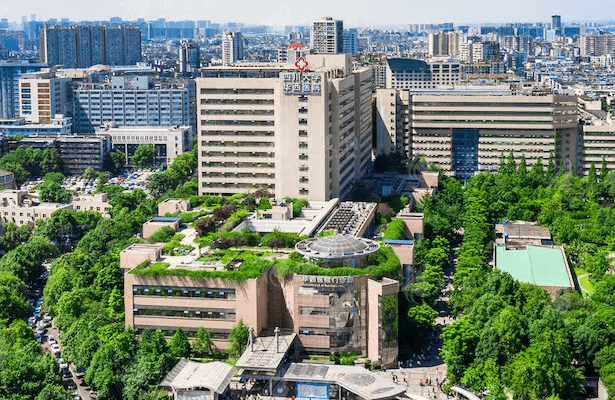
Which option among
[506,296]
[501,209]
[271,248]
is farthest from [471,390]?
[501,209]

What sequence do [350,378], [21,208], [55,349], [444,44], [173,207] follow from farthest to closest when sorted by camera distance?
[444,44] → [21,208] → [173,207] → [55,349] → [350,378]

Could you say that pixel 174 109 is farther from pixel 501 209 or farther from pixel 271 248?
pixel 271 248

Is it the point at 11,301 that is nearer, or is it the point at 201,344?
the point at 201,344

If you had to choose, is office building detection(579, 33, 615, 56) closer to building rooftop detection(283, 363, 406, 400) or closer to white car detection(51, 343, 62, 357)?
Answer: building rooftop detection(283, 363, 406, 400)

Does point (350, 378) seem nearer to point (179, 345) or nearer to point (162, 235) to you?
point (179, 345)

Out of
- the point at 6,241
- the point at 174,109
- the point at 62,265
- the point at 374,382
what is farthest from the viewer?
the point at 174,109

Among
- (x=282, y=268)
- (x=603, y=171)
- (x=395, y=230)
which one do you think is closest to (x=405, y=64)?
(x=603, y=171)
